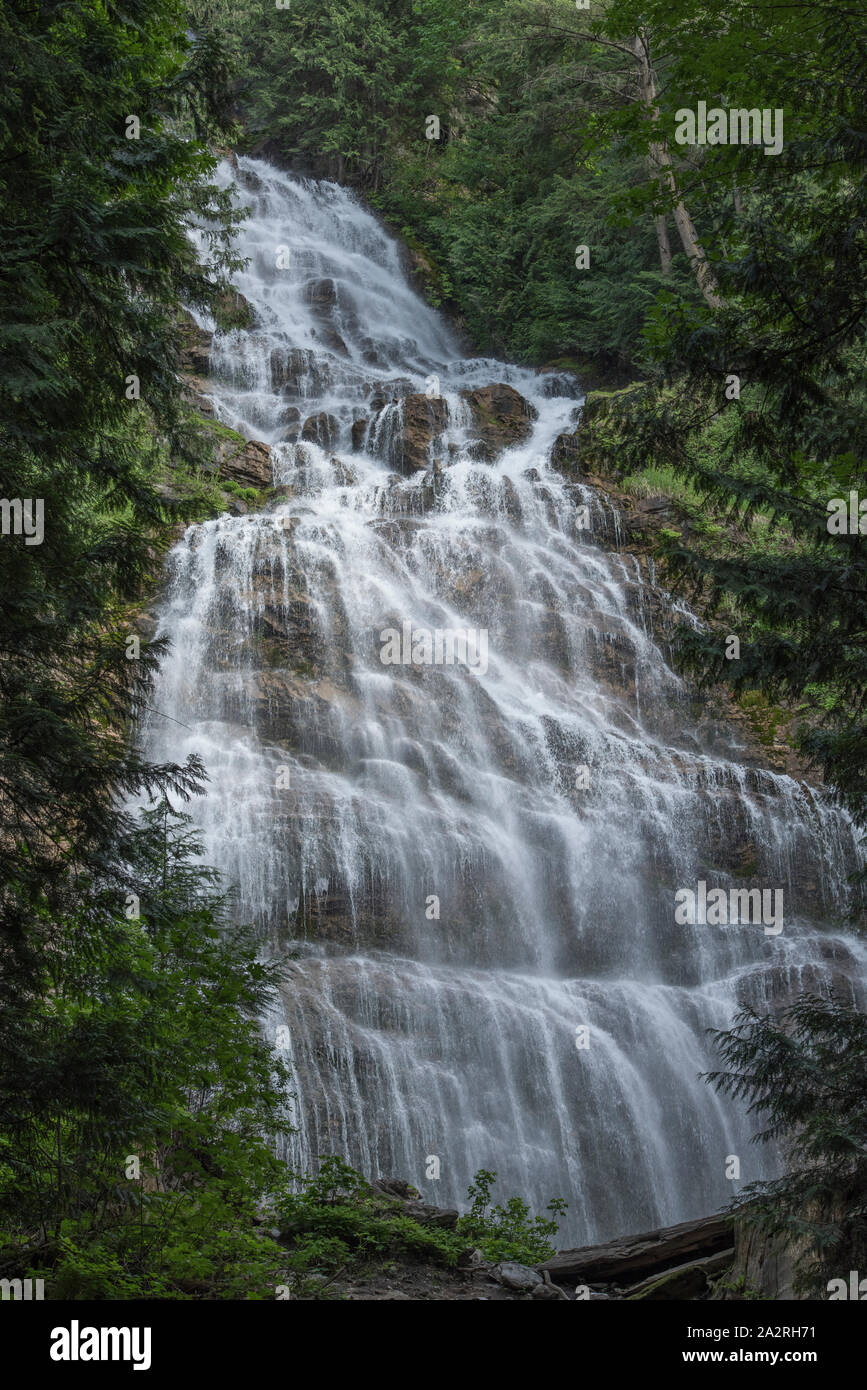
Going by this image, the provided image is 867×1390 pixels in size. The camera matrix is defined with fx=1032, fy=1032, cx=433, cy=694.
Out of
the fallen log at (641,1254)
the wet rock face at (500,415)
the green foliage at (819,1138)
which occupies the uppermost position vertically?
the wet rock face at (500,415)

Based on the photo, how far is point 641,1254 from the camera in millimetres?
7984

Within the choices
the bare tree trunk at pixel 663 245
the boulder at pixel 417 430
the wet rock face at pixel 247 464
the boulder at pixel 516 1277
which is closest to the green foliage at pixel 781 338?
the boulder at pixel 516 1277

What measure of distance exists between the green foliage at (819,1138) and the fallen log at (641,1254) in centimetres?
257

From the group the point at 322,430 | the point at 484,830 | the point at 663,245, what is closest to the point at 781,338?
the point at 484,830

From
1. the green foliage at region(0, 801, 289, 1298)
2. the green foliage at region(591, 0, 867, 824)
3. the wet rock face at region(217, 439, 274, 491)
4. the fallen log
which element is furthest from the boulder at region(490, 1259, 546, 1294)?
the wet rock face at region(217, 439, 274, 491)

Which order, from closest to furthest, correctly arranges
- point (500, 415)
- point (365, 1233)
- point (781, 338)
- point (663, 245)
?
1. point (781, 338)
2. point (365, 1233)
3. point (500, 415)
4. point (663, 245)

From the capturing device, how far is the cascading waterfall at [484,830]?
11391mm

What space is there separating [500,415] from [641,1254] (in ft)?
64.3

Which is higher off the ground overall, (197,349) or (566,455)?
(197,349)

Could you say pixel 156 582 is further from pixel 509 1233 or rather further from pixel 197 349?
pixel 197 349

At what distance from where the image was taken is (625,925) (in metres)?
14.2

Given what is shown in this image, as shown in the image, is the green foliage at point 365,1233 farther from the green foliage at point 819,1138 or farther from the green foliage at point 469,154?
the green foliage at point 469,154

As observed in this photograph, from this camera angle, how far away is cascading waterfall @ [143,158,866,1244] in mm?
11391

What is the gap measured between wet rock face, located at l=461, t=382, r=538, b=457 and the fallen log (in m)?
17.5
